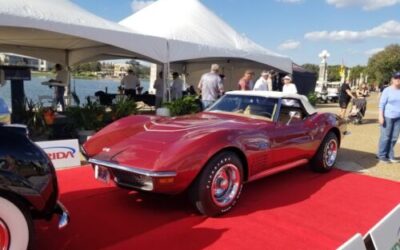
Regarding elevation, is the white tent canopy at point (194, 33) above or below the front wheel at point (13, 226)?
above

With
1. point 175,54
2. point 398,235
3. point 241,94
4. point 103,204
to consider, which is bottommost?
point 103,204

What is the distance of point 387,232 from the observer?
2383 mm

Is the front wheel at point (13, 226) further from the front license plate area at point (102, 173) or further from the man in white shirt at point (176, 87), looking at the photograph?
the man in white shirt at point (176, 87)

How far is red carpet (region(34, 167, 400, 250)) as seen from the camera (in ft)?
11.9

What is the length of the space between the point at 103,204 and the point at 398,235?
310 centimetres

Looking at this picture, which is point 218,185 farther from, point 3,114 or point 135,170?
point 3,114

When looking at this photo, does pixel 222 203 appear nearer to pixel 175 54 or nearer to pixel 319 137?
pixel 319 137

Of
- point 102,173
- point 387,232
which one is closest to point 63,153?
point 102,173

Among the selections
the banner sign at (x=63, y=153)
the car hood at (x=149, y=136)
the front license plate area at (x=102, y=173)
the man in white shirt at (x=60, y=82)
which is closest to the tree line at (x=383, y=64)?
the man in white shirt at (x=60, y=82)

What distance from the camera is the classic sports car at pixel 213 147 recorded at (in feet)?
12.7

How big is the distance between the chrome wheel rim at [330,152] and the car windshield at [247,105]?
4.54 feet

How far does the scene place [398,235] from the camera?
2.49 metres

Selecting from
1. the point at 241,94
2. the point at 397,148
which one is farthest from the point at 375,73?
the point at 241,94

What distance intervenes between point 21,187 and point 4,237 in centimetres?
35
